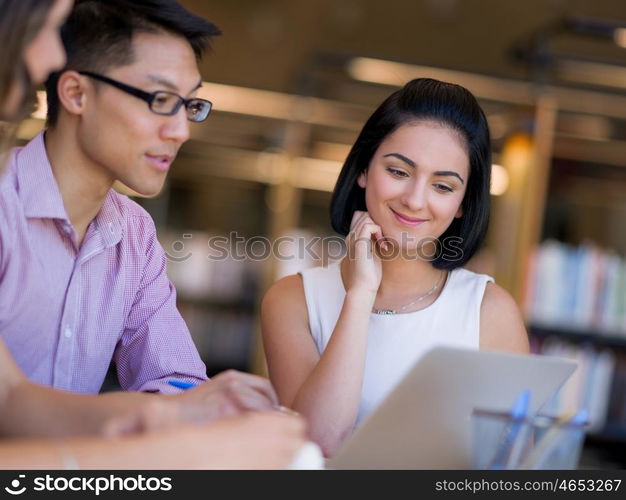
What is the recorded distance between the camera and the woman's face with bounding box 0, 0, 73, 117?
1.30 metres

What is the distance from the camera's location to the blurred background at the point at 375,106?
384 centimetres

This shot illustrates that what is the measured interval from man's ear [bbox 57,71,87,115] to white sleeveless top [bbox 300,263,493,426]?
0.70 meters

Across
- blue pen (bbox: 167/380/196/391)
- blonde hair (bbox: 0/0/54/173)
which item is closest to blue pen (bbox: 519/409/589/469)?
blue pen (bbox: 167/380/196/391)

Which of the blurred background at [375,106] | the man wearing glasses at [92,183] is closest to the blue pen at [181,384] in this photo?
the man wearing glasses at [92,183]

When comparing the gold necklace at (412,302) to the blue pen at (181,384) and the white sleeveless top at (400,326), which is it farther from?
the blue pen at (181,384)

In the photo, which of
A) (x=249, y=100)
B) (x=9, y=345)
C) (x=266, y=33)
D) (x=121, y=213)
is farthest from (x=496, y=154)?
(x=9, y=345)

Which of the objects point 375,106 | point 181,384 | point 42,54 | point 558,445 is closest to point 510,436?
point 558,445

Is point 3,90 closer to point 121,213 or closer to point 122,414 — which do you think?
point 122,414

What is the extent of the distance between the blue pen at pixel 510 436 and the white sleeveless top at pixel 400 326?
2.83ft

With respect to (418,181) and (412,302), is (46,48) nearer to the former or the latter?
(418,181)

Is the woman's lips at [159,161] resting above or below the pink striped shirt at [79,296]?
above

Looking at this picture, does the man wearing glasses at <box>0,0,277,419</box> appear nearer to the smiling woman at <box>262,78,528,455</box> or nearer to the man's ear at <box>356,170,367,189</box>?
the smiling woman at <box>262,78,528,455</box>
